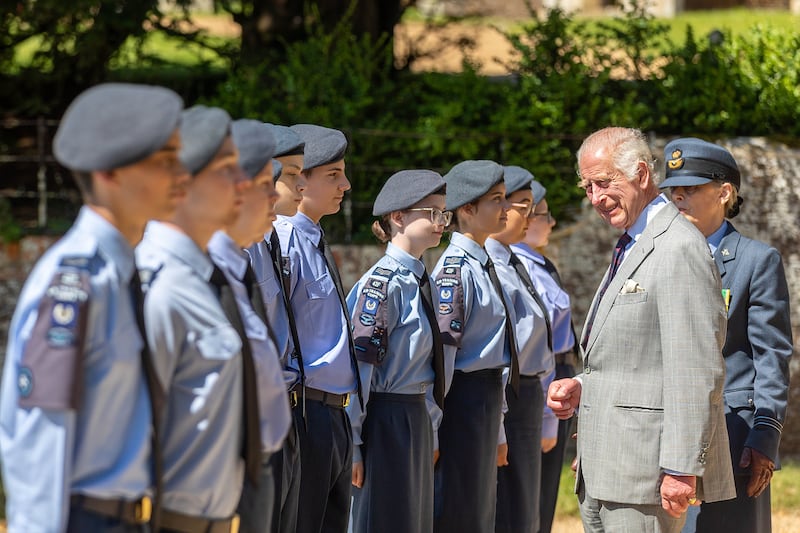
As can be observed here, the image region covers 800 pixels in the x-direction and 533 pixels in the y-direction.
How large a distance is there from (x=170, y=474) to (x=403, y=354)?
7.20ft

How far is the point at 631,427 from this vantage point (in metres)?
3.95

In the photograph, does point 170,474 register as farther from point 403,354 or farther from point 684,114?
point 684,114

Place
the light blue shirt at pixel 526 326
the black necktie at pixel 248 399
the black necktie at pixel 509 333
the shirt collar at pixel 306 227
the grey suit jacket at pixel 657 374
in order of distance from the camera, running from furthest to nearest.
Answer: the light blue shirt at pixel 526 326 < the black necktie at pixel 509 333 < the shirt collar at pixel 306 227 < the grey suit jacket at pixel 657 374 < the black necktie at pixel 248 399

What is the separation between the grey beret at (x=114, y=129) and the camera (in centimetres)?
253

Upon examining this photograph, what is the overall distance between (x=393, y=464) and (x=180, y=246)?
221 cm

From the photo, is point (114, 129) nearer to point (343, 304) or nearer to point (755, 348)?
point (343, 304)

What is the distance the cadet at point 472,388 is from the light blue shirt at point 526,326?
14.0 inches

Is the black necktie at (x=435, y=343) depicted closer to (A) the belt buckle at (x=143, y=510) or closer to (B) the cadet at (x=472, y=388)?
(B) the cadet at (x=472, y=388)

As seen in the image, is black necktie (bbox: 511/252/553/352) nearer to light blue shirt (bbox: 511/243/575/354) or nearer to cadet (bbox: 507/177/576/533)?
cadet (bbox: 507/177/576/533)

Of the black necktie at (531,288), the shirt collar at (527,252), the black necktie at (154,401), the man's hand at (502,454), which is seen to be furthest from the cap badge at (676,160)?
the black necktie at (154,401)

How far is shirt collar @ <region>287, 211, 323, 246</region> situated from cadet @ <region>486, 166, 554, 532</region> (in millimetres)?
1486

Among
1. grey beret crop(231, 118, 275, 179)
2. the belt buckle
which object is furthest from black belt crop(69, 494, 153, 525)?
grey beret crop(231, 118, 275, 179)

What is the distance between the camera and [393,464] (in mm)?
4793

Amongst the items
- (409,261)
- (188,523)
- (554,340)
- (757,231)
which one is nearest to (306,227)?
(409,261)
